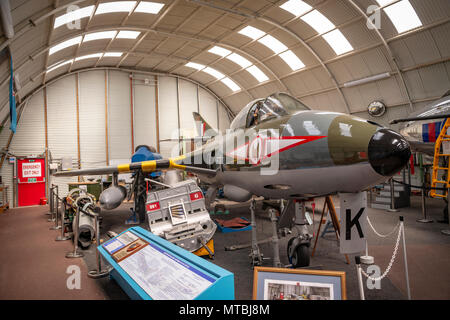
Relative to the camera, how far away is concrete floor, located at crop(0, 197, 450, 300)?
3.72m

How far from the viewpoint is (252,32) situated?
45.3 feet

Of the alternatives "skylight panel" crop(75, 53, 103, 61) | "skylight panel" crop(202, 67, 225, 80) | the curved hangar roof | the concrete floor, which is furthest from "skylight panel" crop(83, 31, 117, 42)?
the concrete floor

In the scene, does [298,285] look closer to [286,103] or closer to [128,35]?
[286,103]

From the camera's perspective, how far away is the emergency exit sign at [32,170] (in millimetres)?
14906

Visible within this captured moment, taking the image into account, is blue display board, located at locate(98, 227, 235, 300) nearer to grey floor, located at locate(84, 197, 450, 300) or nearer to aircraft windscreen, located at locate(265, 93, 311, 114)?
grey floor, located at locate(84, 197, 450, 300)

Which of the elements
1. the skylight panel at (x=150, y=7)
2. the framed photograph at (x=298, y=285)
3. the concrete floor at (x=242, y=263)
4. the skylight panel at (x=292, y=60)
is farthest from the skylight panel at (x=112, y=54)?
the framed photograph at (x=298, y=285)

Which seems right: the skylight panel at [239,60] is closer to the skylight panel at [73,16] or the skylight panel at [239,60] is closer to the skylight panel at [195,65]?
the skylight panel at [195,65]

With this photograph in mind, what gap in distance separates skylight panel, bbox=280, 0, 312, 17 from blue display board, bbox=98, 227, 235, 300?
36.2 feet

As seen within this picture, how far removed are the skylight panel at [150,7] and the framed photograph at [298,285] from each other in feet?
38.2

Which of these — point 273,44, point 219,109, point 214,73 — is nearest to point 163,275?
point 273,44

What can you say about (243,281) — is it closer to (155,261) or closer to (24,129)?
(155,261)

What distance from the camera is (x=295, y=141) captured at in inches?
128
